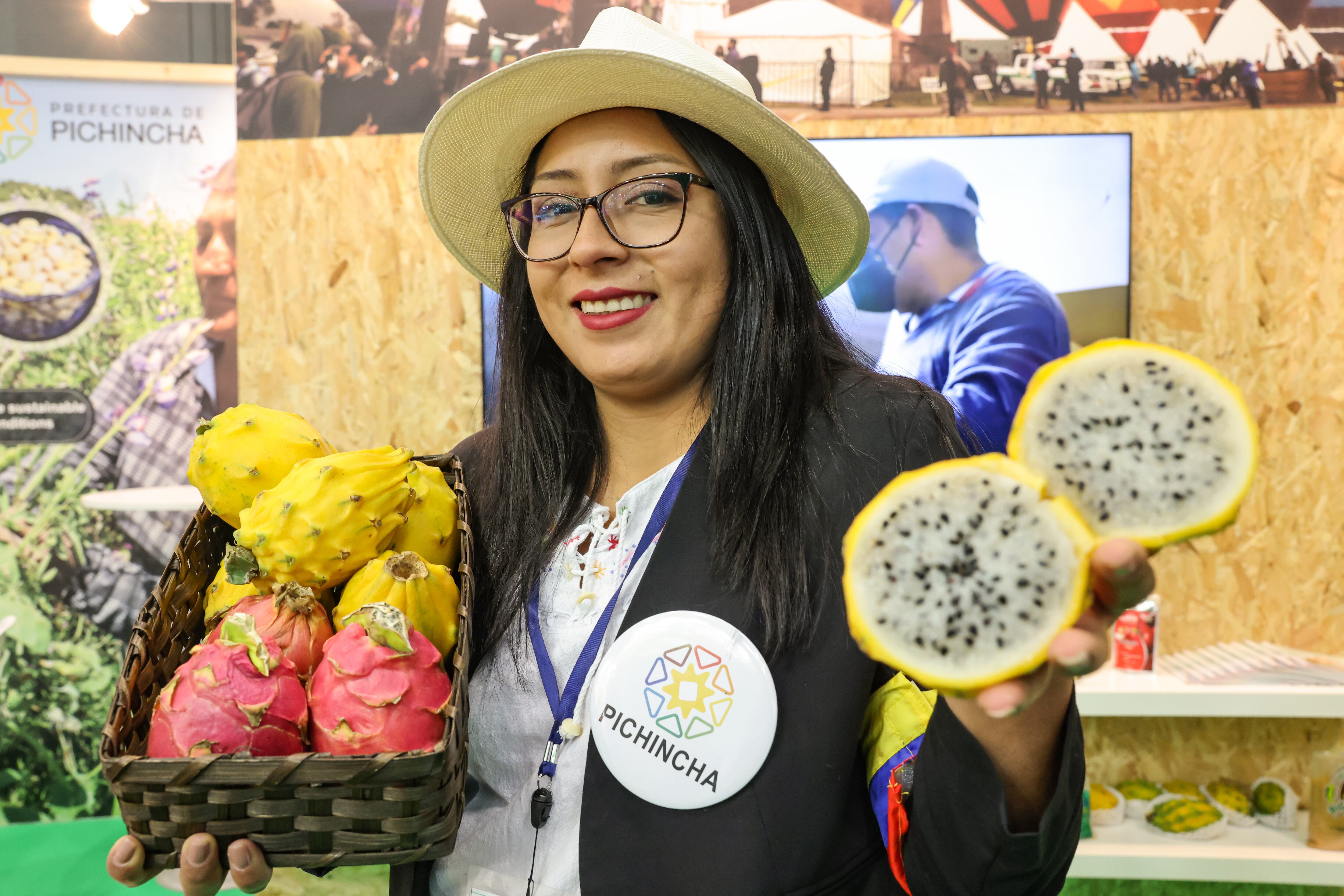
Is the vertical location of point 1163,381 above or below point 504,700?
above

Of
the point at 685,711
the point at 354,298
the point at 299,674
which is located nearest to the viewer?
the point at 299,674

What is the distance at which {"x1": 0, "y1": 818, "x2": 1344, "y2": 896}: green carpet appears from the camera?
259 cm

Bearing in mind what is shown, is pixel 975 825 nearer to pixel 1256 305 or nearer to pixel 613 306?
pixel 613 306

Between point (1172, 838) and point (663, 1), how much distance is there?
2817 millimetres

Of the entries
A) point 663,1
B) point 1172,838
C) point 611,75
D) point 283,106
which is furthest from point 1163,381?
point 283,106

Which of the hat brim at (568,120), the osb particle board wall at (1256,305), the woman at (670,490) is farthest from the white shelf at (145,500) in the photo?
the woman at (670,490)

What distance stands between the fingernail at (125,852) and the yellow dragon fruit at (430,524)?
13.6 inches

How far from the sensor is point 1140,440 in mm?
604

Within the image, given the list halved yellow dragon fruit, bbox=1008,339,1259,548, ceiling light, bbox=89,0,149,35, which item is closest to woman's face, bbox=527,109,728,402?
halved yellow dragon fruit, bbox=1008,339,1259,548

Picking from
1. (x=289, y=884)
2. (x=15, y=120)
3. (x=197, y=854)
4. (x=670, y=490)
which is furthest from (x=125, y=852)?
(x=15, y=120)

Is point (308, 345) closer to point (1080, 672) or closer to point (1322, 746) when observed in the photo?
point (1080, 672)

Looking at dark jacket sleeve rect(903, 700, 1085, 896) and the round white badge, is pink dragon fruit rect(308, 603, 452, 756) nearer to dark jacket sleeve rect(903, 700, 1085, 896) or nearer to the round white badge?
A: the round white badge

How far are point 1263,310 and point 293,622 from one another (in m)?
2.83

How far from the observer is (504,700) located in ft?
3.50
